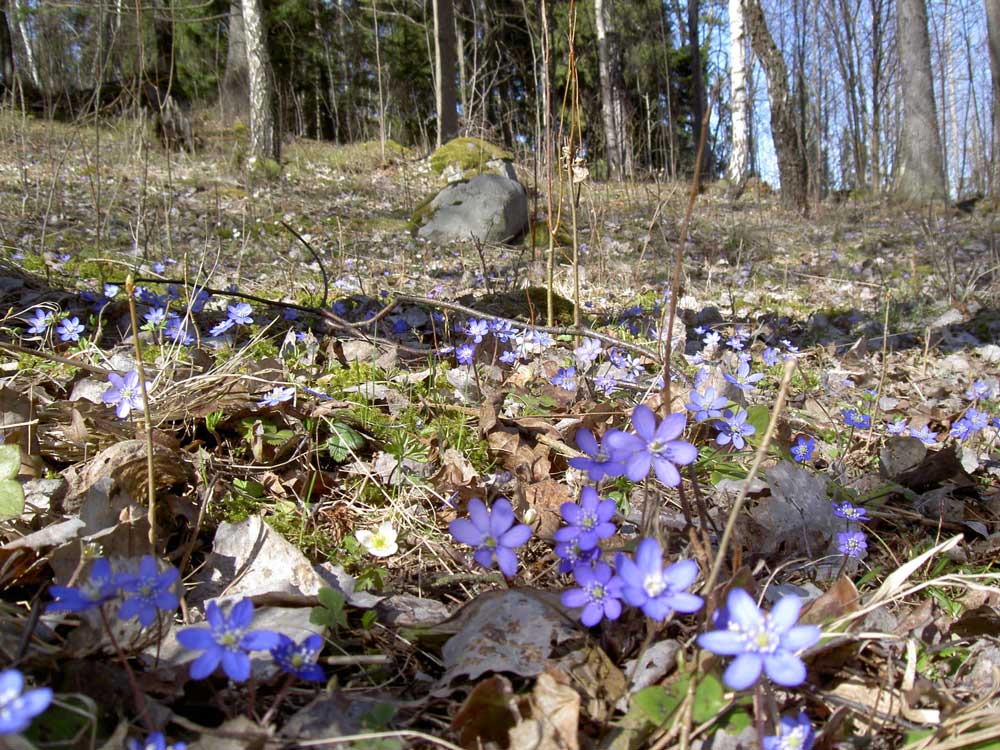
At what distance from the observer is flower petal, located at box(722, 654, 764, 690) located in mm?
688

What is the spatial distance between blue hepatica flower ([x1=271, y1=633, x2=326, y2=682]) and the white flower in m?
0.51

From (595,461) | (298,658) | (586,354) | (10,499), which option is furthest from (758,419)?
(10,499)

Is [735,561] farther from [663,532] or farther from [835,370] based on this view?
[835,370]

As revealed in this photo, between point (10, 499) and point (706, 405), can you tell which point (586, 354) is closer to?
point (706, 405)

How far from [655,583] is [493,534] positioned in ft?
0.82

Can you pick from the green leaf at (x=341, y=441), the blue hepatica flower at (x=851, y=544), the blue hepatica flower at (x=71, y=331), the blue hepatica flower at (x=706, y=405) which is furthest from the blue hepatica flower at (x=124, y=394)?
the blue hepatica flower at (x=851, y=544)

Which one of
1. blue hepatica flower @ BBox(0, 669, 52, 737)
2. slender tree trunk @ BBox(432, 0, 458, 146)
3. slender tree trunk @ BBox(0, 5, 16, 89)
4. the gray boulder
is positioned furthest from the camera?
slender tree trunk @ BBox(0, 5, 16, 89)

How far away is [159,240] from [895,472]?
215 inches

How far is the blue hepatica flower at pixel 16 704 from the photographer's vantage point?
563 mm

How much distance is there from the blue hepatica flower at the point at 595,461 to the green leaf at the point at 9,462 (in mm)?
991

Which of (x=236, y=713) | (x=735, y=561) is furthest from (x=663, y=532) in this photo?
(x=236, y=713)

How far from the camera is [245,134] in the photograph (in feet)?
40.8

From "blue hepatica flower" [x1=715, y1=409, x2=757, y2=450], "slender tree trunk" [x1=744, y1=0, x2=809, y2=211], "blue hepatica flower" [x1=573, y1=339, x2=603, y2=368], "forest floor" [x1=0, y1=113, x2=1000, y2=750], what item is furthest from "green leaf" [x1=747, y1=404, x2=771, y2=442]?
"slender tree trunk" [x1=744, y1=0, x2=809, y2=211]

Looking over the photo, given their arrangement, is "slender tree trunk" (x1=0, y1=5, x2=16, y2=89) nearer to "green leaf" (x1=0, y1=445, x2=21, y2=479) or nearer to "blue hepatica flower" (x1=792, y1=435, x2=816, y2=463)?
"green leaf" (x1=0, y1=445, x2=21, y2=479)
